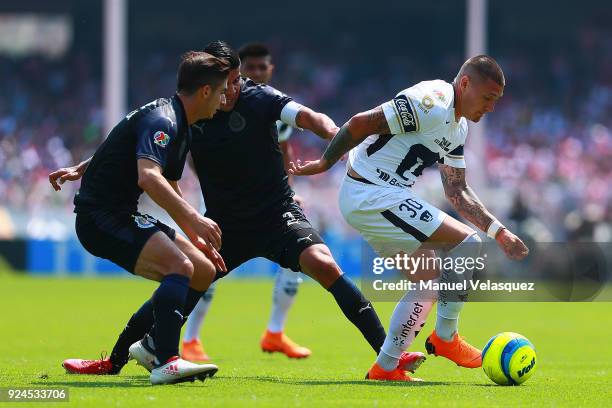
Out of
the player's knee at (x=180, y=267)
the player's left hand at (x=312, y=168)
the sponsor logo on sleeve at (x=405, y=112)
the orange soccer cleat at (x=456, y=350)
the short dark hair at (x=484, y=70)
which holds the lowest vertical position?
the orange soccer cleat at (x=456, y=350)

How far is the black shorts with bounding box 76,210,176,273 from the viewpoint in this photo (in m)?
7.58

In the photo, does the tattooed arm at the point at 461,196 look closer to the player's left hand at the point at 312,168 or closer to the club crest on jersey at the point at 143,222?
the player's left hand at the point at 312,168

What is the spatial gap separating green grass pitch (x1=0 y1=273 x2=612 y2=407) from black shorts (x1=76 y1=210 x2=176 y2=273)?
0.85 metres

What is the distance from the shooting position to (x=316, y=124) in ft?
28.0

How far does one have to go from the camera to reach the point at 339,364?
33.2 ft

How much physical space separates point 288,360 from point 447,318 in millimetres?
2857

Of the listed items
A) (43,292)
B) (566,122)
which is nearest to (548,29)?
(566,122)

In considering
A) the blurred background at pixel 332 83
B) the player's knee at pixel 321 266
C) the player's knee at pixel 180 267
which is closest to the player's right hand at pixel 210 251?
the player's knee at pixel 180 267

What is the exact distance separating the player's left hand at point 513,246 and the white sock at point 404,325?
0.60 metres

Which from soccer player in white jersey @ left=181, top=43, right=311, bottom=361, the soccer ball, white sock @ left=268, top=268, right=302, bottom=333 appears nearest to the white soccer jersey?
the soccer ball

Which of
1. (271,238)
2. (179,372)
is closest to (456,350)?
(271,238)

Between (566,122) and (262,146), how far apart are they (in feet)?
85.6

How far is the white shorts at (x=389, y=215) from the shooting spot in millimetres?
8203

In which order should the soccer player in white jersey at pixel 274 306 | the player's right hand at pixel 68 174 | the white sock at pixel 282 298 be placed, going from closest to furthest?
the player's right hand at pixel 68 174, the soccer player in white jersey at pixel 274 306, the white sock at pixel 282 298
